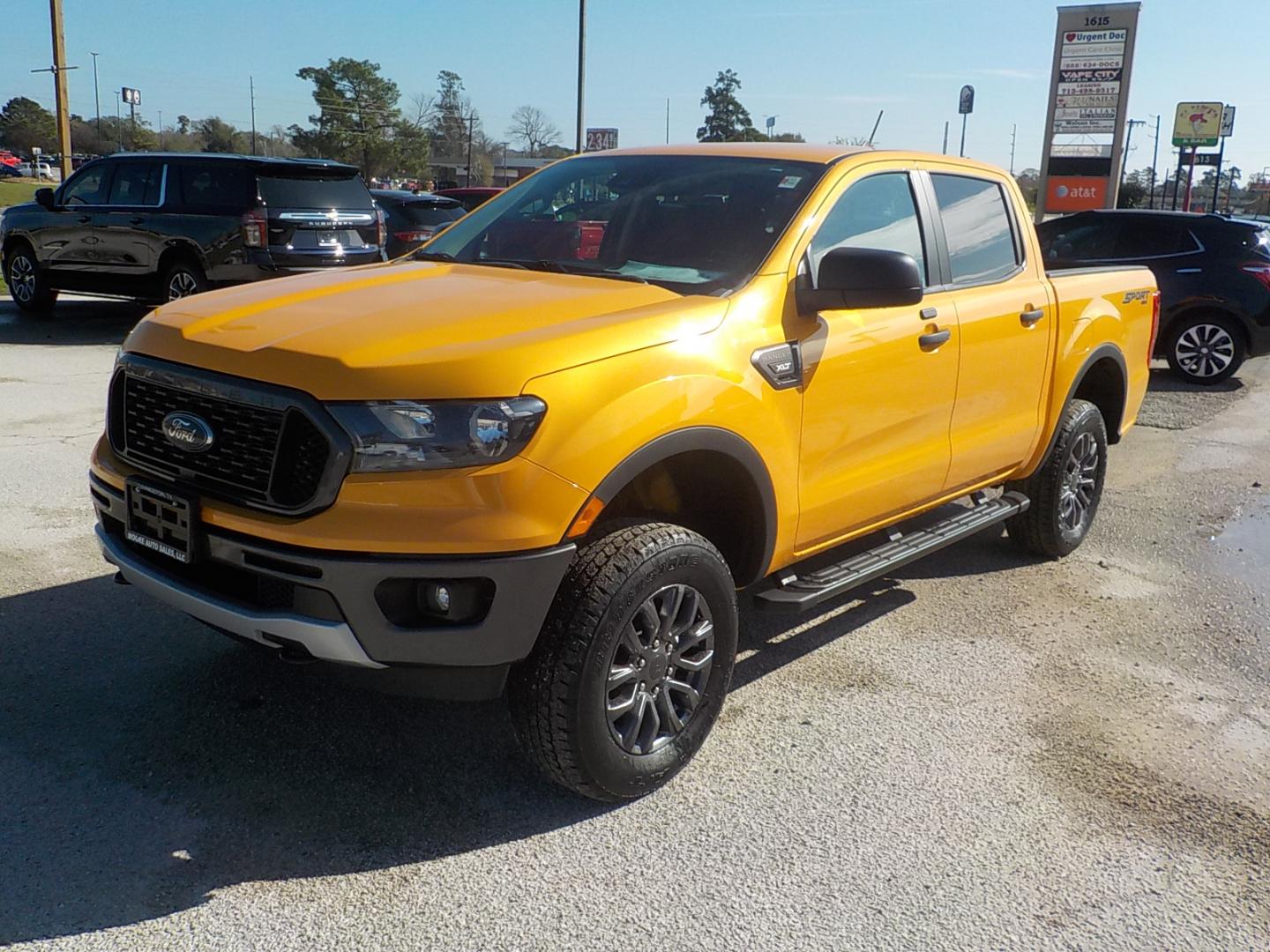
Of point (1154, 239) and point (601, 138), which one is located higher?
point (601, 138)

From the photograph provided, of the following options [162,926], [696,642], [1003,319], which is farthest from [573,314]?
[1003,319]

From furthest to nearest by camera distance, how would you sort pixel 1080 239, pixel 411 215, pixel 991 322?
pixel 411 215 → pixel 1080 239 → pixel 991 322

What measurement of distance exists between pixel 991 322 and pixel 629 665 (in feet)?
7.73

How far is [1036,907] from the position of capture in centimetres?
288

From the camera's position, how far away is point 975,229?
191 inches

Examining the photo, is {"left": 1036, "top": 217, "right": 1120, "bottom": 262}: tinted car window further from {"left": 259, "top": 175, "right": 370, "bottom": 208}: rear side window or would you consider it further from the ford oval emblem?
the ford oval emblem

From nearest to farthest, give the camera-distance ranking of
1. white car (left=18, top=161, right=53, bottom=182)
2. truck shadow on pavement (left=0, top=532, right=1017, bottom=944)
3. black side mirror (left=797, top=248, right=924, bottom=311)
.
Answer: truck shadow on pavement (left=0, top=532, right=1017, bottom=944), black side mirror (left=797, top=248, right=924, bottom=311), white car (left=18, top=161, right=53, bottom=182)

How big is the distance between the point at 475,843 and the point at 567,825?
0.87 ft

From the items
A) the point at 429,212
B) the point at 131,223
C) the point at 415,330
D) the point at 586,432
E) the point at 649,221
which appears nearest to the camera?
the point at 586,432

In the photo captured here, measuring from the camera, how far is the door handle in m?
4.22

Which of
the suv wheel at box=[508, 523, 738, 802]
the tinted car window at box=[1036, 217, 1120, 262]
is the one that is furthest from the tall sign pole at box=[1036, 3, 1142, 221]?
the suv wheel at box=[508, 523, 738, 802]

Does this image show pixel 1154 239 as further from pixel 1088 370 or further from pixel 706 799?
pixel 706 799

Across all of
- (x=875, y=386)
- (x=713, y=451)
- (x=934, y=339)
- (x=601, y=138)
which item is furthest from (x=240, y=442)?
(x=601, y=138)

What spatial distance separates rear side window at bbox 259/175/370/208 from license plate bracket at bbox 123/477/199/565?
354 inches
